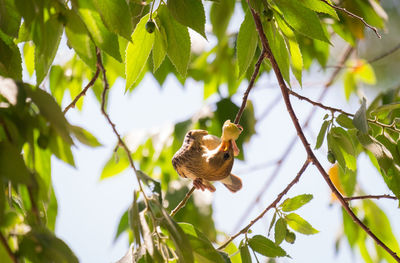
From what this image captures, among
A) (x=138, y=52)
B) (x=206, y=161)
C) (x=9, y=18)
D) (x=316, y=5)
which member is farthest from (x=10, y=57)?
(x=316, y=5)

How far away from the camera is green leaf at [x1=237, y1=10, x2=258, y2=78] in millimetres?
735

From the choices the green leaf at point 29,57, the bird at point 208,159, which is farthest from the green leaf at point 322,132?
the green leaf at point 29,57

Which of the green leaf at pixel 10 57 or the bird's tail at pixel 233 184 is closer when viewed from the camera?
the green leaf at pixel 10 57

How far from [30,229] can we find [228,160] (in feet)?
0.96

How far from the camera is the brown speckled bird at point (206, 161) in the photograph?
27.4 inches

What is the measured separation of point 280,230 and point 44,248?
0.37 meters

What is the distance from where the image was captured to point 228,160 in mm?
696

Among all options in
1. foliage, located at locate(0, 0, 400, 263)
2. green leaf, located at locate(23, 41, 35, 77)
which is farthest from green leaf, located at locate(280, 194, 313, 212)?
green leaf, located at locate(23, 41, 35, 77)

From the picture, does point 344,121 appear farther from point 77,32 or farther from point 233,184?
point 77,32

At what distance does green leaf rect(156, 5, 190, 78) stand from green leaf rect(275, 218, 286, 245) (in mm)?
238

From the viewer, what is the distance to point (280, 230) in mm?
741

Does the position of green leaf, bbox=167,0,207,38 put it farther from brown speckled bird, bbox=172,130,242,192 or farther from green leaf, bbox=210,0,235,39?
green leaf, bbox=210,0,235,39

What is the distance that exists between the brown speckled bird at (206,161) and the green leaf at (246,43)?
101 millimetres

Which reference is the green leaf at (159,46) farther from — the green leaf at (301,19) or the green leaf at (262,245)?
the green leaf at (262,245)
